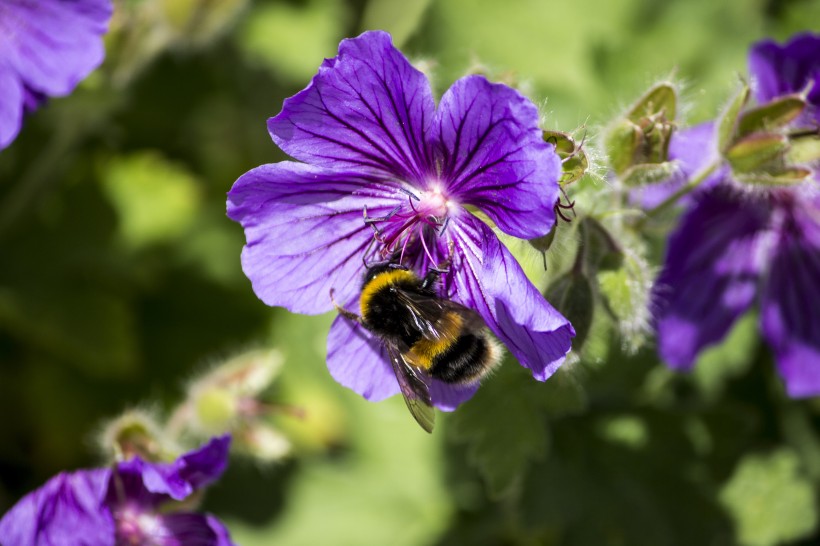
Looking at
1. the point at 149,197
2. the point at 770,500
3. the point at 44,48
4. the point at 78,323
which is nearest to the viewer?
the point at 44,48

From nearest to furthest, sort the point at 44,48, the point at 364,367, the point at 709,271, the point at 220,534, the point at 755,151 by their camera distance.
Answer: the point at 364,367 < the point at 755,151 < the point at 220,534 < the point at 44,48 < the point at 709,271

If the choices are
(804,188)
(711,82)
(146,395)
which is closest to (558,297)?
(804,188)

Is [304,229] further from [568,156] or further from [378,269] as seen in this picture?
[568,156]

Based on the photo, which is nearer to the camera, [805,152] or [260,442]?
[805,152]

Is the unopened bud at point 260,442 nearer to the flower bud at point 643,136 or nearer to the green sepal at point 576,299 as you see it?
the green sepal at point 576,299

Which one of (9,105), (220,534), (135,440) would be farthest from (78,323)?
(220,534)

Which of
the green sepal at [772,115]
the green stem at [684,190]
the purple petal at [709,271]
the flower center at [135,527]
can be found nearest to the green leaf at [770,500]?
the purple petal at [709,271]
